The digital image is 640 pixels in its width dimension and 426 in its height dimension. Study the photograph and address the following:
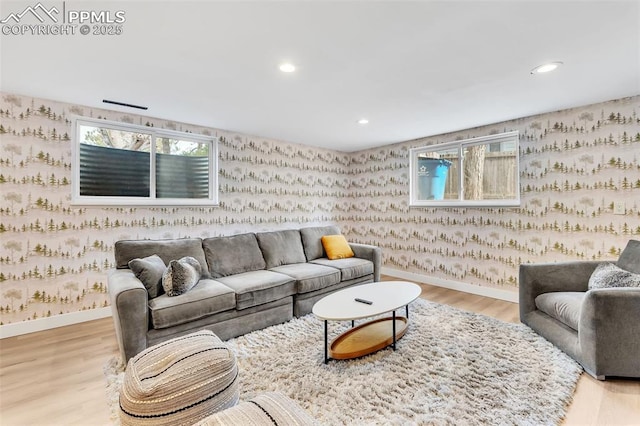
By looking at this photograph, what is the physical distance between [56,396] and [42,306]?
152cm

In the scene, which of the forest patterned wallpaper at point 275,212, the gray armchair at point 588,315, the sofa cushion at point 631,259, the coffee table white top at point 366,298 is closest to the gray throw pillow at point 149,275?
the forest patterned wallpaper at point 275,212

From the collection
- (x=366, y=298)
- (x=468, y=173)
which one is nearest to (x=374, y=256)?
(x=366, y=298)

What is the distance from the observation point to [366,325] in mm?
2775

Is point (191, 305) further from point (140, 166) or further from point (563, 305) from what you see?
point (563, 305)

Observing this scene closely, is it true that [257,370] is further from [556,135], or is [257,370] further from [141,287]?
[556,135]

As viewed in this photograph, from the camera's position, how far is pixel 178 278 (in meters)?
2.56

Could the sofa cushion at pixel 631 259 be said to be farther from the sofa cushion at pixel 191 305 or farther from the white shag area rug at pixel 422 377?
the sofa cushion at pixel 191 305

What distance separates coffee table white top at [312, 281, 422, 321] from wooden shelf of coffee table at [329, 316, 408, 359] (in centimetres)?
29

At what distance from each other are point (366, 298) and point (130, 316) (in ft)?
6.08

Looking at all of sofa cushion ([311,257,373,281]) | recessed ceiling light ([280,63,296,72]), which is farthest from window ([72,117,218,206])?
recessed ceiling light ([280,63,296,72])

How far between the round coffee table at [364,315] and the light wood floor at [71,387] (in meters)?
1.18

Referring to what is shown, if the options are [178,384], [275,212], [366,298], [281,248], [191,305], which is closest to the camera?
[178,384]

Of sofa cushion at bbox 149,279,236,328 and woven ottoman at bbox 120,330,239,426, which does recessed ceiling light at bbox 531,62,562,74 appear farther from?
sofa cushion at bbox 149,279,236,328

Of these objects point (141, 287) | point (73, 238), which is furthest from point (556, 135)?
point (73, 238)
